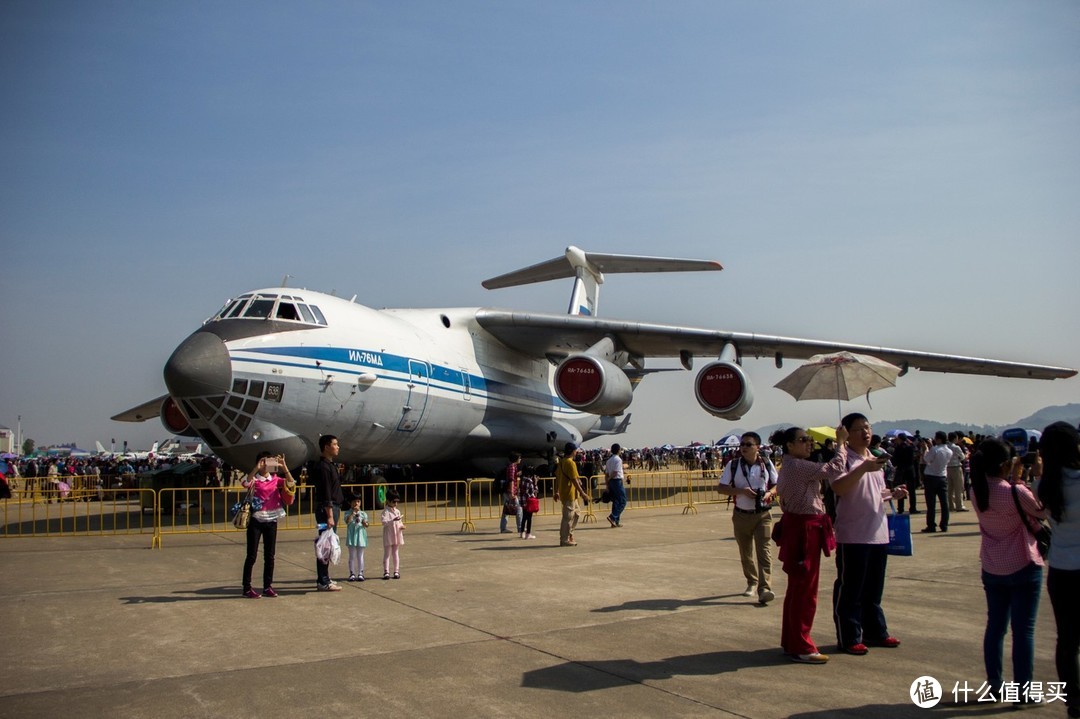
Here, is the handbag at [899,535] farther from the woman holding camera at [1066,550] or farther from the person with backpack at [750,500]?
the woman holding camera at [1066,550]

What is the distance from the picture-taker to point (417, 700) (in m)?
4.06

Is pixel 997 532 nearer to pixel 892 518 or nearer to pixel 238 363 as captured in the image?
pixel 892 518

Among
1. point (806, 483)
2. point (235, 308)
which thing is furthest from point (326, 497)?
point (235, 308)

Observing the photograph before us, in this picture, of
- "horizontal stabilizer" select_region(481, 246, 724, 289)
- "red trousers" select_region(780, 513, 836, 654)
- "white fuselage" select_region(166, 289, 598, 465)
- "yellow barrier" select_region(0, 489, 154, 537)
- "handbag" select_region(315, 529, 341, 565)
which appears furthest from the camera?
"horizontal stabilizer" select_region(481, 246, 724, 289)

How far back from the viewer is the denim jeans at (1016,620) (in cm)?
396

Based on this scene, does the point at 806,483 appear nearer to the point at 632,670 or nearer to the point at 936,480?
the point at 632,670

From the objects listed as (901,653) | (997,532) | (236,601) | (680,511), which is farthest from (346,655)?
(680,511)

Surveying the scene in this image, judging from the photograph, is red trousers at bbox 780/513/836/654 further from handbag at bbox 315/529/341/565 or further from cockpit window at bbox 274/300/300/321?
cockpit window at bbox 274/300/300/321

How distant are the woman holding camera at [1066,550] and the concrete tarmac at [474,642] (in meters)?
0.22

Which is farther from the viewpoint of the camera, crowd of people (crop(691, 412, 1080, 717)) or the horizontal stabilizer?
the horizontal stabilizer

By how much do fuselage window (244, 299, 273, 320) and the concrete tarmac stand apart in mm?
4406

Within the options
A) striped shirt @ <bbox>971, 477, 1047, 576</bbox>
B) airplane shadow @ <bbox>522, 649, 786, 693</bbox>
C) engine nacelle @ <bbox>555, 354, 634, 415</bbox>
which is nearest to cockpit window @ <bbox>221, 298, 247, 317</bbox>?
engine nacelle @ <bbox>555, 354, 634, 415</bbox>

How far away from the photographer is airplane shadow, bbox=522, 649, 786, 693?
4.31 metres

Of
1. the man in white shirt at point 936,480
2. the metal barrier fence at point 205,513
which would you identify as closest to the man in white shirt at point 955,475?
the man in white shirt at point 936,480
